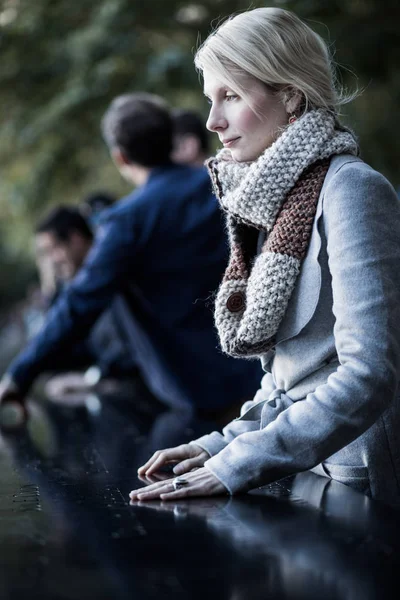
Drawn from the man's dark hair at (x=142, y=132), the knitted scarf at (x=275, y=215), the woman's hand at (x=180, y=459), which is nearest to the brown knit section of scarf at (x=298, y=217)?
the knitted scarf at (x=275, y=215)

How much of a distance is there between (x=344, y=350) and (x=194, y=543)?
0.46 m

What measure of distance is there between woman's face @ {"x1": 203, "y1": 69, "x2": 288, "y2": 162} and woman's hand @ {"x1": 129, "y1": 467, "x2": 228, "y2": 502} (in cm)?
66

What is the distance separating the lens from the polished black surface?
4.24 feet

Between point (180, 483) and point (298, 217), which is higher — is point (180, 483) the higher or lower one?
the lower one

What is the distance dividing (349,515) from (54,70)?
5.93 meters

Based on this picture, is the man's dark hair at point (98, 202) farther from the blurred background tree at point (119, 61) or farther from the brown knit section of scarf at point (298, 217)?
the brown knit section of scarf at point (298, 217)

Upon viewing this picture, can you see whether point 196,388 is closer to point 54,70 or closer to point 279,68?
point 279,68

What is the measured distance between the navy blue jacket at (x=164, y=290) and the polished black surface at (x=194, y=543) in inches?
82.6

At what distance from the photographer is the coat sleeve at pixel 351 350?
5.63 ft

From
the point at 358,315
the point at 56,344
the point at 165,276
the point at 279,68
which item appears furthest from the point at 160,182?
the point at 358,315

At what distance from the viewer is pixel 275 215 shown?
1.94 m

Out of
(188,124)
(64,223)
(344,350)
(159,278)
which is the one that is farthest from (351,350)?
(64,223)

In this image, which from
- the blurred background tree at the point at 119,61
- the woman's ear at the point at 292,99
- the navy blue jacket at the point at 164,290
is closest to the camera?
the woman's ear at the point at 292,99

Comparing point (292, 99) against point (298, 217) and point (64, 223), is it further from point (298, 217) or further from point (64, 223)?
point (64, 223)
